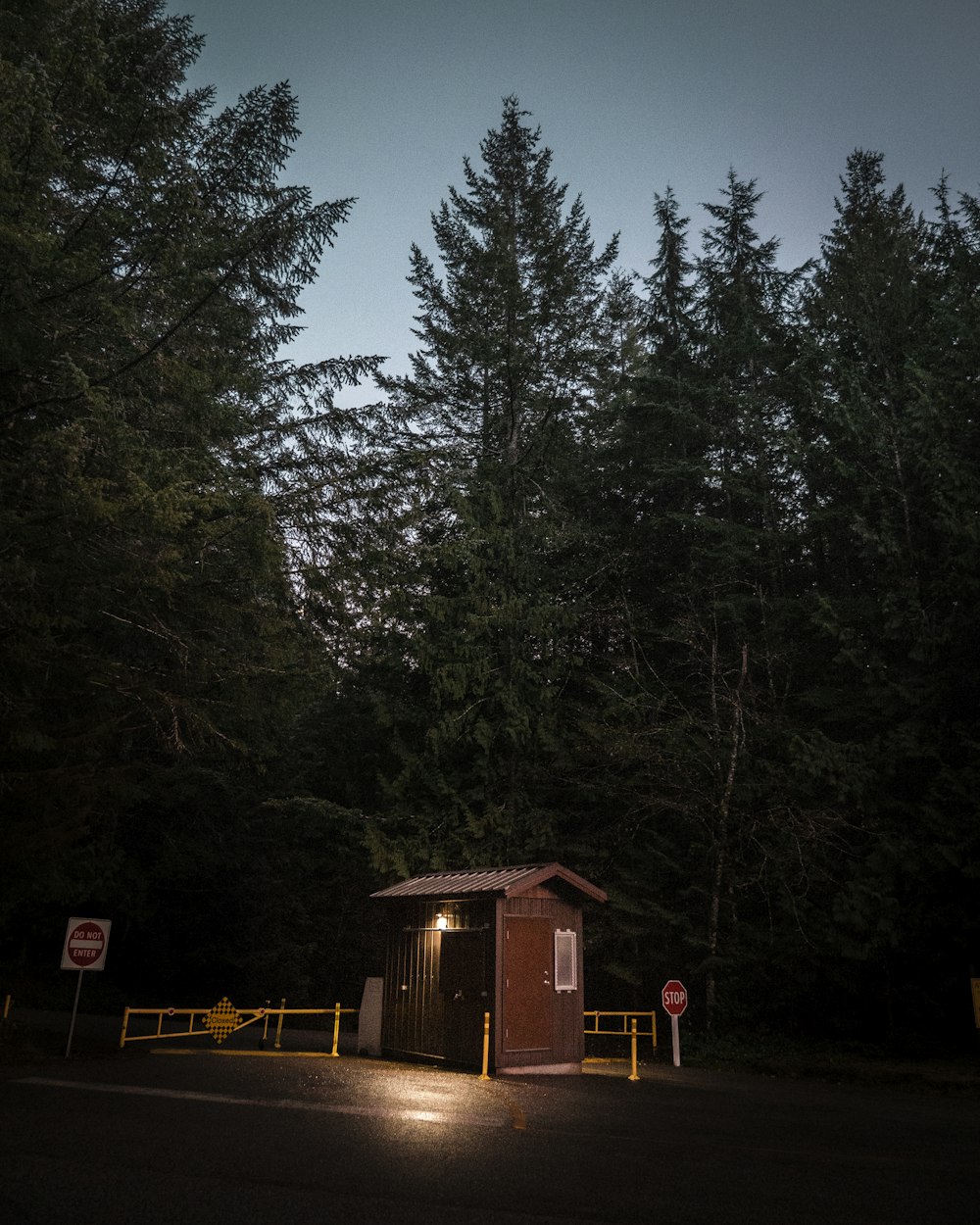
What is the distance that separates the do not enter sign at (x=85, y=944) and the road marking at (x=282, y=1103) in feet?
8.88

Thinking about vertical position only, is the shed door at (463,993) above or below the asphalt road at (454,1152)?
above

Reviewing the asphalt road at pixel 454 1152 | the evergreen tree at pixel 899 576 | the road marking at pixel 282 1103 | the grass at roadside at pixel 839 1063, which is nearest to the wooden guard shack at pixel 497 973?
the asphalt road at pixel 454 1152

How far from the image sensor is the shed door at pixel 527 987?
47.1 ft

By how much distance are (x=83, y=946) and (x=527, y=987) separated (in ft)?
22.1

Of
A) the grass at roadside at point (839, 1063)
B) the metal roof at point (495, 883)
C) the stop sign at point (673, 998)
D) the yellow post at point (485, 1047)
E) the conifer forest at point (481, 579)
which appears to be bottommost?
the grass at roadside at point (839, 1063)

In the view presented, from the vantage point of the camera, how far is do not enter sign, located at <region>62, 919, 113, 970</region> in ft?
46.6

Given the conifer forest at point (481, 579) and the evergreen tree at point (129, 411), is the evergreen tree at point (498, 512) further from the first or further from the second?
the evergreen tree at point (129, 411)

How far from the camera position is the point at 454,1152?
7.83 metres

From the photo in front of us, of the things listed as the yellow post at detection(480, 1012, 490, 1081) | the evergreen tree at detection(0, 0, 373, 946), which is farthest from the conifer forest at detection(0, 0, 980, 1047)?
the yellow post at detection(480, 1012, 490, 1081)

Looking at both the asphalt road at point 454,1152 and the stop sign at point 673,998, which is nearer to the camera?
the asphalt road at point 454,1152

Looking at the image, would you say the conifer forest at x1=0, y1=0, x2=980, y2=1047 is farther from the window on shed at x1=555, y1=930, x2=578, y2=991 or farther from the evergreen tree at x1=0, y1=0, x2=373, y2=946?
the window on shed at x1=555, y1=930, x2=578, y2=991

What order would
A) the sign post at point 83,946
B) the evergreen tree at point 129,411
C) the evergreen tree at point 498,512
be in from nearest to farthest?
the evergreen tree at point 129,411
the sign post at point 83,946
the evergreen tree at point 498,512

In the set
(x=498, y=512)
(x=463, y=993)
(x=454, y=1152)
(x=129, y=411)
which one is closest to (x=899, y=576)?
(x=498, y=512)

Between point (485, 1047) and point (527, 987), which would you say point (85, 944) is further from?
point (527, 987)
